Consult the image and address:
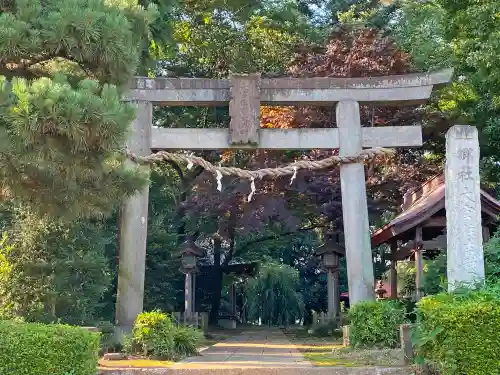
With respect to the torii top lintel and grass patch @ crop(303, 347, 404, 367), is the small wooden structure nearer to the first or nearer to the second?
the torii top lintel

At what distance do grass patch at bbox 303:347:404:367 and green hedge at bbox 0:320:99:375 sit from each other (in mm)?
3744

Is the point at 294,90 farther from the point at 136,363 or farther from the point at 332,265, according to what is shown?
the point at 332,265

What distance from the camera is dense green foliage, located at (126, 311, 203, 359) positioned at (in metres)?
10.2

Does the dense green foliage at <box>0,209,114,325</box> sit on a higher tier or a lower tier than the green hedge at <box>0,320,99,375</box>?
higher

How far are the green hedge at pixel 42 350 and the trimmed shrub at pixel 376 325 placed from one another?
5461 mm

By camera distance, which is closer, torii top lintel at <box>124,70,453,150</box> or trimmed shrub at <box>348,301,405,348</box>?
trimmed shrub at <box>348,301,405,348</box>

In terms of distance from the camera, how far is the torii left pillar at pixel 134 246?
1261 centimetres

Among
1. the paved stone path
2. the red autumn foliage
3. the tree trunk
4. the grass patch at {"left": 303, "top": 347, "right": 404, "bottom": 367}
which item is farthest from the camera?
the tree trunk

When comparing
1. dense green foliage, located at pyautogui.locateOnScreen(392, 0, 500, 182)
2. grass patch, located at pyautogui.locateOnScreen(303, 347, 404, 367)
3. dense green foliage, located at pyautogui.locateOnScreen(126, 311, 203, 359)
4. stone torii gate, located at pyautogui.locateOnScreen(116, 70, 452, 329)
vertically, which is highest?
dense green foliage, located at pyautogui.locateOnScreen(392, 0, 500, 182)

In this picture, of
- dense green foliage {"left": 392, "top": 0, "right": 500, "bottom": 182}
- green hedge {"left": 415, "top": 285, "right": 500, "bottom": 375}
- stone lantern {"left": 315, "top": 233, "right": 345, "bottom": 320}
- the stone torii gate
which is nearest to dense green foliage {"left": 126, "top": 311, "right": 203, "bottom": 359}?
the stone torii gate

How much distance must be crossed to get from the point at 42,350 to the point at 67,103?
8.02 ft

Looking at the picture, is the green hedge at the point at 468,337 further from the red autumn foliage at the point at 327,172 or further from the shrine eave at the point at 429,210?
the red autumn foliage at the point at 327,172

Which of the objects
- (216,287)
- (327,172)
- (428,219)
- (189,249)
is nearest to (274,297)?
(216,287)

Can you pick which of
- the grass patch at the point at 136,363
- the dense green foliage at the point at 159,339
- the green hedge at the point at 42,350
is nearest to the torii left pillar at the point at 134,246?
the dense green foliage at the point at 159,339
